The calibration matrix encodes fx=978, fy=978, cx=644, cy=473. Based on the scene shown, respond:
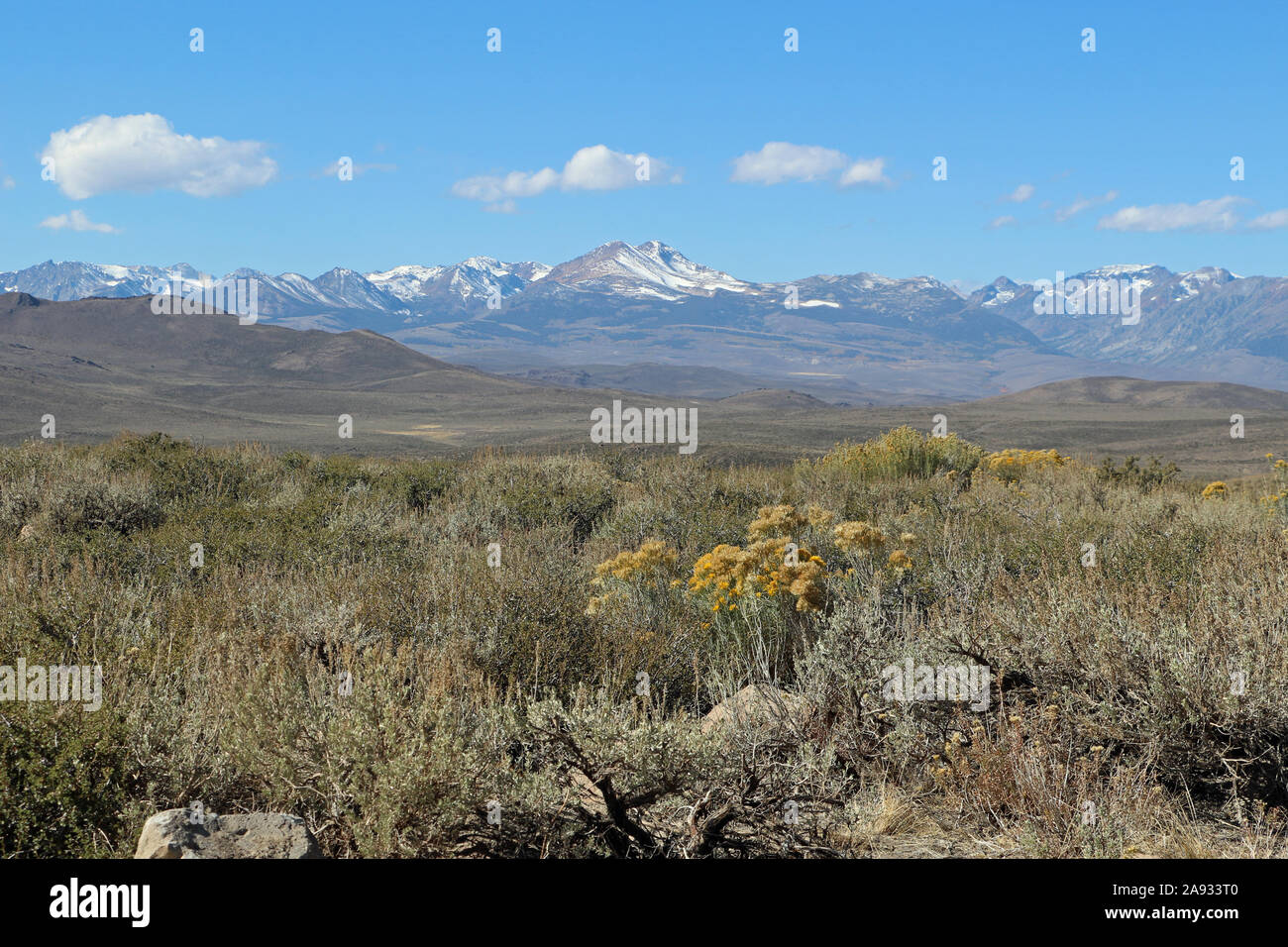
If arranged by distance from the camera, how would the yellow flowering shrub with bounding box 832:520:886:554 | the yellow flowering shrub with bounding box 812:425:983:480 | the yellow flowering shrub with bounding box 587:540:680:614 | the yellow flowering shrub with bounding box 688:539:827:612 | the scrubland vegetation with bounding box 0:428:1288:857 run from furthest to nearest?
the yellow flowering shrub with bounding box 812:425:983:480
the yellow flowering shrub with bounding box 587:540:680:614
the yellow flowering shrub with bounding box 832:520:886:554
the yellow flowering shrub with bounding box 688:539:827:612
the scrubland vegetation with bounding box 0:428:1288:857

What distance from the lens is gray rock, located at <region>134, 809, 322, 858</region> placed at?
112 inches

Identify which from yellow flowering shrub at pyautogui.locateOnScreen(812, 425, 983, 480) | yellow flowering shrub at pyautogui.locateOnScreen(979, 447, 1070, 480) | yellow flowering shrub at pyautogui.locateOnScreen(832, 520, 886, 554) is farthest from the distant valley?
yellow flowering shrub at pyautogui.locateOnScreen(832, 520, 886, 554)

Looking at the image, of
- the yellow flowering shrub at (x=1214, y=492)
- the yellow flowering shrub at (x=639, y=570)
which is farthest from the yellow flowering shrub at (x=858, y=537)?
the yellow flowering shrub at (x=1214, y=492)

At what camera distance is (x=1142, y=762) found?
412 cm

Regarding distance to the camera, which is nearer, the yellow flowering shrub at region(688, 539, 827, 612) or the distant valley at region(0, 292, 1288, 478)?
the yellow flowering shrub at region(688, 539, 827, 612)

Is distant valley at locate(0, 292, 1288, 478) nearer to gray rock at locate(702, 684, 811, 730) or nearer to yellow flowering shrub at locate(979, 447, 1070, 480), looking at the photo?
yellow flowering shrub at locate(979, 447, 1070, 480)

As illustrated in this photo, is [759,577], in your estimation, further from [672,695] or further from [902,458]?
[902,458]

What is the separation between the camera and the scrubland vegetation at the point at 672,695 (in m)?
3.49

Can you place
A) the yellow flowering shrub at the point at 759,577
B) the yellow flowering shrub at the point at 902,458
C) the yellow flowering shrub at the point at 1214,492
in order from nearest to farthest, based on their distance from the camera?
1. the yellow flowering shrub at the point at 759,577
2. the yellow flowering shrub at the point at 1214,492
3. the yellow flowering shrub at the point at 902,458

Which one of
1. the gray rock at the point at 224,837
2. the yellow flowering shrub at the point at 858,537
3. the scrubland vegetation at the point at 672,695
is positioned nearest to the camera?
the gray rock at the point at 224,837

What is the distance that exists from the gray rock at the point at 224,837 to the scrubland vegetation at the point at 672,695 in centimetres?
29

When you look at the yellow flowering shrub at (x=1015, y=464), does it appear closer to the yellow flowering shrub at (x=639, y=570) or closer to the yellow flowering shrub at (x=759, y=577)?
the yellow flowering shrub at (x=639, y=570)

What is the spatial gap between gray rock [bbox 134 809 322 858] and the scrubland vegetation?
285 millimetres
